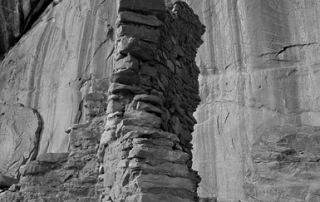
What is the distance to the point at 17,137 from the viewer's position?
46.8ft

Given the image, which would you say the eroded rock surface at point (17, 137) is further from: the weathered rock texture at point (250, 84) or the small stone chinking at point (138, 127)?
the small stone chinking at point (138, 127)

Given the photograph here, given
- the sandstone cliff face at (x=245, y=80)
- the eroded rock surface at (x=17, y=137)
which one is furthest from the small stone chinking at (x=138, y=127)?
the eroded rock surface at (x=17, y=137)

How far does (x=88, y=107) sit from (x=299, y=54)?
6.73m

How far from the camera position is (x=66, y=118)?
13141 millimetres

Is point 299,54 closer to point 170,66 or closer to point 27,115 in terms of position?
point 170,66

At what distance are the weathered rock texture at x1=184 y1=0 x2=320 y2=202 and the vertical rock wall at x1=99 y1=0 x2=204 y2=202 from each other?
227 inches

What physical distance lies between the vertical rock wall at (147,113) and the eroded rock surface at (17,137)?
9.85m

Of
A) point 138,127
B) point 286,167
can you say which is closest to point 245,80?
point 286,167

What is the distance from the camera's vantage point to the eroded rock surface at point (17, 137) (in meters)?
13.8

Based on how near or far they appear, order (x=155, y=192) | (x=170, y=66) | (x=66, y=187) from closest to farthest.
Answer: (x=155, y=192), (x=170, y=66), (x=66, y=187)

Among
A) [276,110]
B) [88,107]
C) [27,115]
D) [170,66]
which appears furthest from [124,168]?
[27,115]

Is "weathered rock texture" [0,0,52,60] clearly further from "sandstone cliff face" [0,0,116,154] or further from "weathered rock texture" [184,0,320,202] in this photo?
"weathered rock texture" [184,0,320,202]

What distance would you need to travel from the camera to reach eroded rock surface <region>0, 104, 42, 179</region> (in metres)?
13.8

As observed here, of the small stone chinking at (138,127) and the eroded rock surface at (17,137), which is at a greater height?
the eroded rock surface at (17,137)
